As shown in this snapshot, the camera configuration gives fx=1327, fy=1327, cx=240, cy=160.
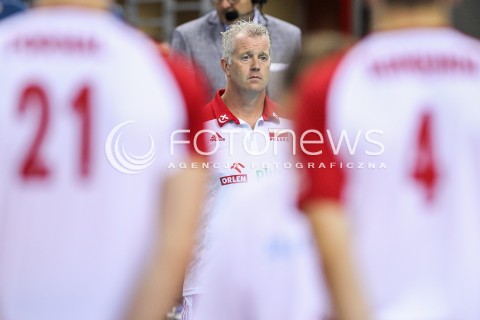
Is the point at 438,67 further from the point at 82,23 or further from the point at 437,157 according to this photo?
the point at 82,23

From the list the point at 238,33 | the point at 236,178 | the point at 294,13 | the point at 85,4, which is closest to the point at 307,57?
the point at 85,4

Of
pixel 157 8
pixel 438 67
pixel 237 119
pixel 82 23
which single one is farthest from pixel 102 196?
pixel 157 8

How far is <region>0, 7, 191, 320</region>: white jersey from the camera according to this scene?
3.14 m

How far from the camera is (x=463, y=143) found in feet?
10.2

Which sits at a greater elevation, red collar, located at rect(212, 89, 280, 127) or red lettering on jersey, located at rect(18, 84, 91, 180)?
red collar, located at rect(212, 89, 280, 127)

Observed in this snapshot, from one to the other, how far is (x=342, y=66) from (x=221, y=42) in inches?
190

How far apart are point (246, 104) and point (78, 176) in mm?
3972

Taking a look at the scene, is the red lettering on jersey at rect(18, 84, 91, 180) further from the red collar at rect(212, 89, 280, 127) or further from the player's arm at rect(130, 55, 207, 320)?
the red collar at rect(212, 89, 280, 127)

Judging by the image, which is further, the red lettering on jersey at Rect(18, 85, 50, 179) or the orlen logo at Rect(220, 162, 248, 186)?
the orlen logo at Rect(220, 162, 248, 186)

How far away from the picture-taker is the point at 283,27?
8.00m

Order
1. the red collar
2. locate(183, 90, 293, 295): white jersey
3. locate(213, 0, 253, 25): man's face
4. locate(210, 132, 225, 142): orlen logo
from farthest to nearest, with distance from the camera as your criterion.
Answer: locate(213, 0, 253, 25): man's face < the red collar < locate(183, 90, 293, 295): white jersey < locate(210, 132, 225, 142): orlen logo

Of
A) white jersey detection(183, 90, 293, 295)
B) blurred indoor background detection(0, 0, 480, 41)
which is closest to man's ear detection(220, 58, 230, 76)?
white jersey detection(183, 90, 293, 295)

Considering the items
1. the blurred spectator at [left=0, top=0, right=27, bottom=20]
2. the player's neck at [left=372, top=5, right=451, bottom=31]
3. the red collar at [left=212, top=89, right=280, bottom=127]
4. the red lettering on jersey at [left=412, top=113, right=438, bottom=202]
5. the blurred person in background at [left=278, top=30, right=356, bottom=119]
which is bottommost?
the red lettering on jersey at [left=412, top=113, right=438, bottom=202]

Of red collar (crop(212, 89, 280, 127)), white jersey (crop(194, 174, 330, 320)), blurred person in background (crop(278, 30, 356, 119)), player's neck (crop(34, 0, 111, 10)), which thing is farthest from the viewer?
red collar (crop(212, 89, 280, 127))
